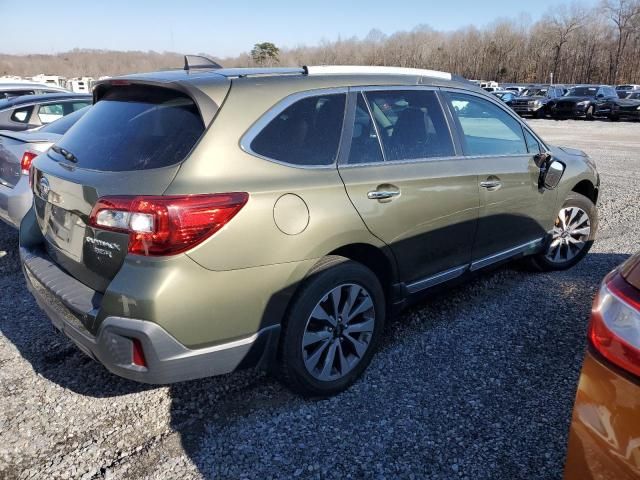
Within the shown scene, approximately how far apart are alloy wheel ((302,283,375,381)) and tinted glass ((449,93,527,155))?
1.37 metres

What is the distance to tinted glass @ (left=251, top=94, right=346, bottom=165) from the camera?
2.47 metres

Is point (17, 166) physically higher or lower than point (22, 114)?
lower

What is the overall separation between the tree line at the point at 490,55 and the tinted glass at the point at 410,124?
5029cm

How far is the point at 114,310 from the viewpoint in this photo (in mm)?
2182

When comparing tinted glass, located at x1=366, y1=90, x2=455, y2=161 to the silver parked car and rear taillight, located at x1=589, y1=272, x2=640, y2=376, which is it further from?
the silver parked car

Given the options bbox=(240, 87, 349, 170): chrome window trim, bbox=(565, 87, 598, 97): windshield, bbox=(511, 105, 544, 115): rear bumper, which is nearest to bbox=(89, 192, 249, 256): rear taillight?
bbox=(240, 87, 349, 170): chrome window trim

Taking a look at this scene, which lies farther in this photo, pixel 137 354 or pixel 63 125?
pixel 63 125

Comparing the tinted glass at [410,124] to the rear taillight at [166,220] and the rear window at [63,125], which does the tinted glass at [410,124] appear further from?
the rear window at [63,125]

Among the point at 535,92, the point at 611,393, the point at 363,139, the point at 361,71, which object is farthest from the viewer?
the point at 535,92

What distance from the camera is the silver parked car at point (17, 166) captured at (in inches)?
176

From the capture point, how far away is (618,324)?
1.53m

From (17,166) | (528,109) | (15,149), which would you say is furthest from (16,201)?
(528,109)

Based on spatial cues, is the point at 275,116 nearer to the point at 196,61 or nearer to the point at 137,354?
the point at 196,61

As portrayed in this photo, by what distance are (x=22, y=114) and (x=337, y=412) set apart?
6.86 meters
